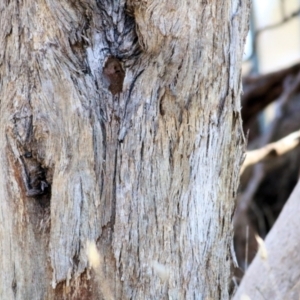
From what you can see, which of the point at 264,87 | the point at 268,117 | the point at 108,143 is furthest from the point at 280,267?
the point at 268,117

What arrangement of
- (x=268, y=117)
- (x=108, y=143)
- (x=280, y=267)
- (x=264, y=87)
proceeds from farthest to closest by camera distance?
(x=268, y=117), (x=264, y=87), (x=280, y=267), (x=108, y=143)

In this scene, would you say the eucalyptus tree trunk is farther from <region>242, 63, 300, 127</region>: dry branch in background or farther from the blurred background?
<region>242, 63, 300, 127</region>: dry branch in background

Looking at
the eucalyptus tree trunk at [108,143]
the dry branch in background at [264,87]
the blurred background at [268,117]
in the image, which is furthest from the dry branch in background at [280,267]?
the dry branch in background at [264,87]

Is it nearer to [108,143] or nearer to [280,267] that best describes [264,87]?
[280,267]

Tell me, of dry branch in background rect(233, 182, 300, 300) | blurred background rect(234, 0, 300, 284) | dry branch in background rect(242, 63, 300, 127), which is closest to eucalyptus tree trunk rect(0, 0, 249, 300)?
dry branch in background rect(233, 182, 300, 300)

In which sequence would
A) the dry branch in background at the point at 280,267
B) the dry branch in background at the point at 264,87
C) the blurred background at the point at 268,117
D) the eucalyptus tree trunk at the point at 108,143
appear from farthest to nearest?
the dry branch in background at the point at 264,87
the blurred background at the point at 268,117
the dry branch in background at the point at 280,267
the eucalyptus tree trunk at the point at 108,143

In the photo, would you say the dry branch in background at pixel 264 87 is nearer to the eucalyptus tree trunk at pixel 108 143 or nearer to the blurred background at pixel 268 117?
the blurred background at pixel 268 117

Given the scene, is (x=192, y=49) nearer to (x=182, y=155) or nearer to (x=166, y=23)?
(x=166, y=23)
